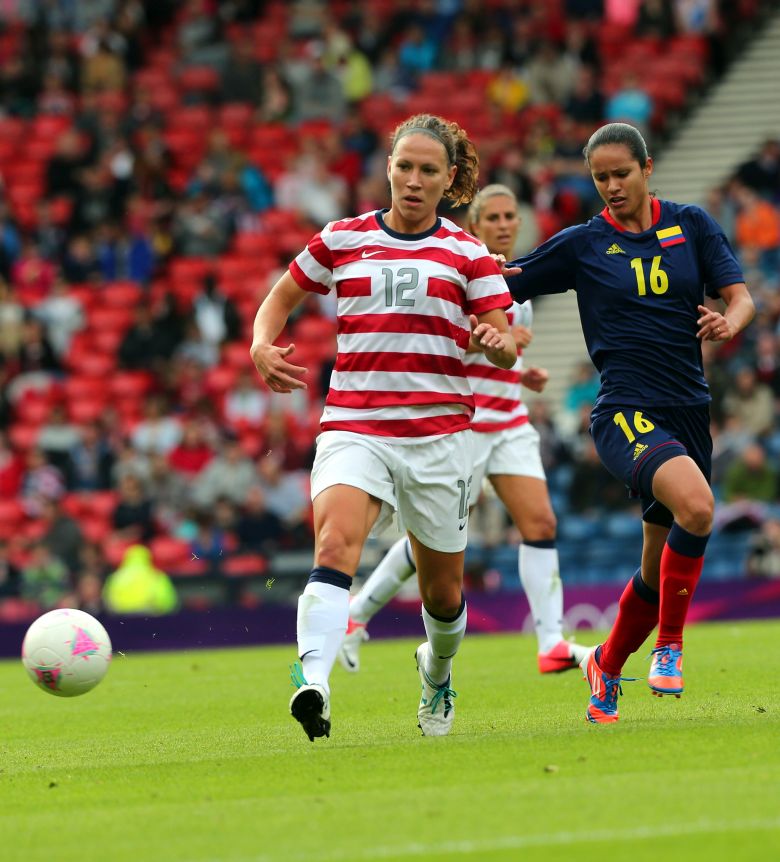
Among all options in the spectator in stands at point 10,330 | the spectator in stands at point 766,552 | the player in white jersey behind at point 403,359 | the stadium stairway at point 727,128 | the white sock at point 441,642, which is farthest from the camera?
the stadium stairway at point 727,128

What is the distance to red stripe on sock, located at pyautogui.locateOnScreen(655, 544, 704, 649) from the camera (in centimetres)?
770

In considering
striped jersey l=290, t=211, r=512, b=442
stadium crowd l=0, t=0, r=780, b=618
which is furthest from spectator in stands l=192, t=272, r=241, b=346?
striped jersey l=290, t=211, r=512, b=442

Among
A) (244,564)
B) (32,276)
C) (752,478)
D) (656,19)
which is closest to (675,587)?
(752,478)

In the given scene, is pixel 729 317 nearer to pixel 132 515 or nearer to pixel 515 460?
pixel 515 460

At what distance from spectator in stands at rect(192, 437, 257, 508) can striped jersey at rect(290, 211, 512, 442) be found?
11.8m

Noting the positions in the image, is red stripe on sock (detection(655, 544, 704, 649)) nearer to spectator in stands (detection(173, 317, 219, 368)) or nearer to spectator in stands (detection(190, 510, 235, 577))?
spectator in stands (detection(190, 510, 235, 577))

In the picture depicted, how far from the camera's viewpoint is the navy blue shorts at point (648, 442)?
7.52 meters

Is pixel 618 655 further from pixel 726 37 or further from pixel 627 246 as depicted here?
pixel 726 37

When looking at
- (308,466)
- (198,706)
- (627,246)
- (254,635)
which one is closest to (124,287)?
(308,466)

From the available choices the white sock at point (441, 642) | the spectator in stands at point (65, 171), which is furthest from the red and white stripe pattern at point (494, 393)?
the spectator in stands at point (65, 171)

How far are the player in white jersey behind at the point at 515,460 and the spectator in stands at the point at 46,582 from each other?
25.1 feet

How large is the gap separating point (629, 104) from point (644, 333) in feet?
51.3

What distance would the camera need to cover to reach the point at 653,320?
7.82m

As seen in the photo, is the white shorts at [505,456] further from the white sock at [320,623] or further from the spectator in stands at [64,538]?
the spectator in stands at [64,538]
